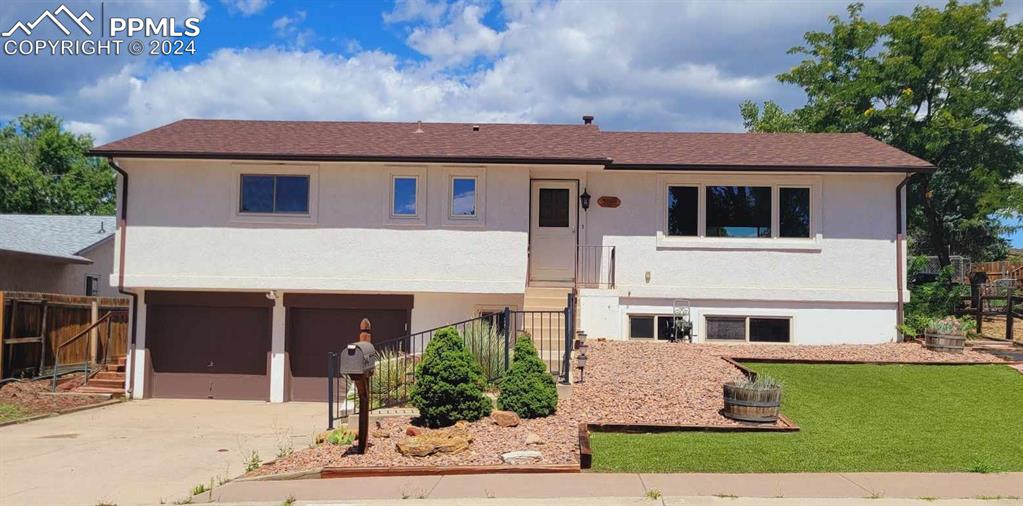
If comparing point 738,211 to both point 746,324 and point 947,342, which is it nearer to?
point 746,324

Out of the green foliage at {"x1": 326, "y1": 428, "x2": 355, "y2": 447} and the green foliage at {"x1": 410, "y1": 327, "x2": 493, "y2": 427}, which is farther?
the green foliage at {"x1": 410, "y1": 327, "x2": 493, "y2": 427}

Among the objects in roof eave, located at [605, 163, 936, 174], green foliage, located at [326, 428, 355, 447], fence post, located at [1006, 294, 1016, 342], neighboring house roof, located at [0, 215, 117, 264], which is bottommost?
green foliage, located at [326, 428, 355, 447]

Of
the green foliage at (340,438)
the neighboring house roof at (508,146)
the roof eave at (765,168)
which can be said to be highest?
the neighboring house roof at (508,146)

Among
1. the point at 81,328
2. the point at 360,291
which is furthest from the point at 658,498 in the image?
the point at 81,328

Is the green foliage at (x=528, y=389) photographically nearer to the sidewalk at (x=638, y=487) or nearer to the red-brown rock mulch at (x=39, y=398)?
the sidewalk at (x=638, y=487)

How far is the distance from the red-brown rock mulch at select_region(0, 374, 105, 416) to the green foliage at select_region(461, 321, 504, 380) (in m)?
8.28

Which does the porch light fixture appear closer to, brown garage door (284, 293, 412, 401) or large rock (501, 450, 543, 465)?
brown garage door (284, 293, 412, 401)

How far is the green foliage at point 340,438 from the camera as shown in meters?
→ 9.71

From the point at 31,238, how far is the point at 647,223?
18.6 meters

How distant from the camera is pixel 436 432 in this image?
951 centimetres

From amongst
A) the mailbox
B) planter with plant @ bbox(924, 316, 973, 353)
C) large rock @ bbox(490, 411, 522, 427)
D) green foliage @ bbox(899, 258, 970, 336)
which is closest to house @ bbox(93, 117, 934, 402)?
green foliage @ bbox(899, 258, 970, 336)

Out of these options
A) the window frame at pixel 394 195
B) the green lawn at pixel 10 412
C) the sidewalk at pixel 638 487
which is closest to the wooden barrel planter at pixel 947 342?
the sidewalk at pixel 638 487

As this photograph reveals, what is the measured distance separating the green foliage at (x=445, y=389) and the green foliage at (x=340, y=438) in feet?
2.97

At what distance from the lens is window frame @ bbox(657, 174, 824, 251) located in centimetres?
1650
